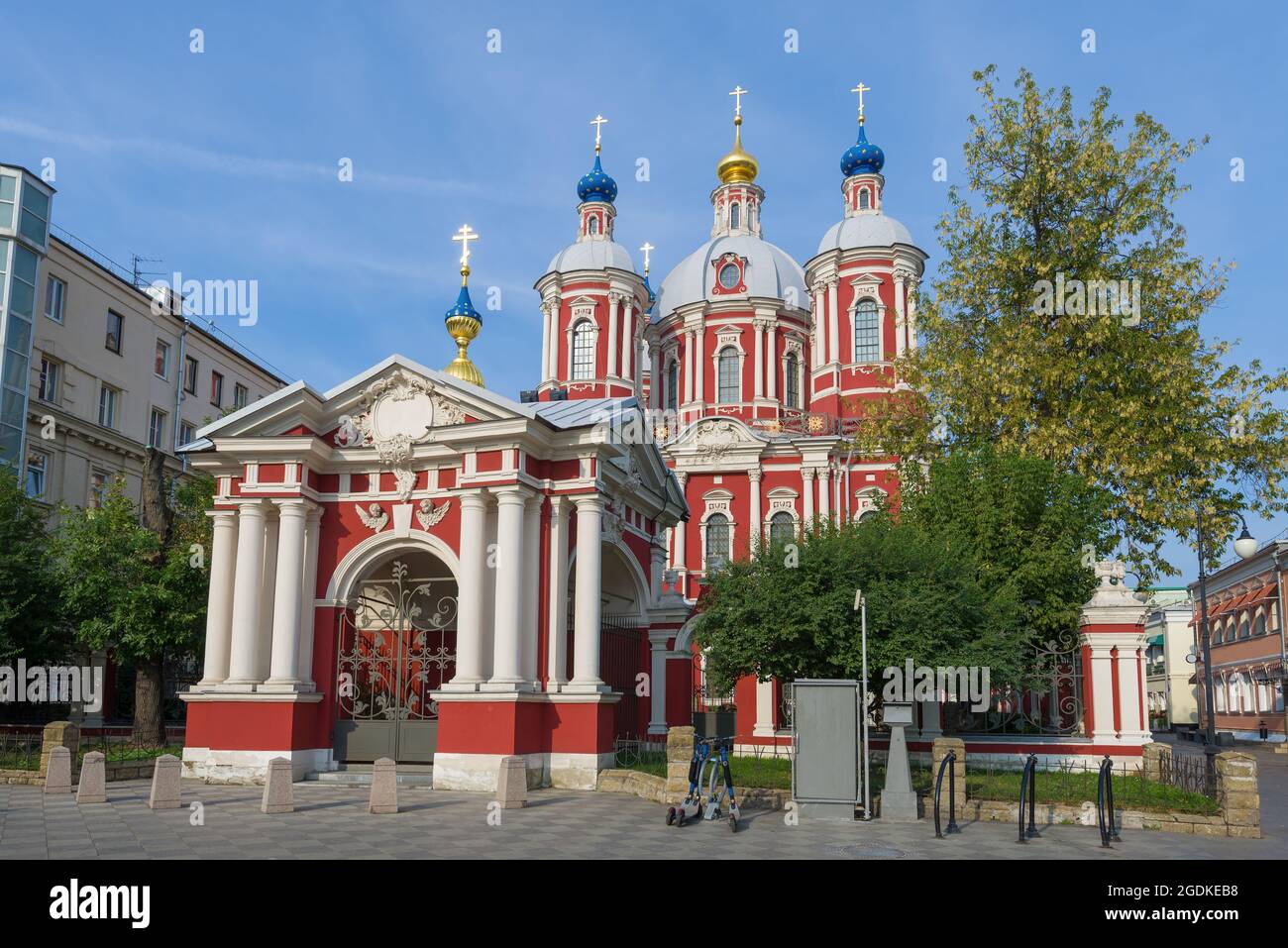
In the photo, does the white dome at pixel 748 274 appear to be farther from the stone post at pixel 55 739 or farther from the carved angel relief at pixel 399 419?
the stone post at pixel 55 739

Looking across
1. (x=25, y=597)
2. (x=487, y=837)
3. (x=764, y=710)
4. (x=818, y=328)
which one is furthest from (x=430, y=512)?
(x=818, y=328)

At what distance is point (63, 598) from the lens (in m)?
24.2

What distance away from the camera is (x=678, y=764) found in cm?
1524

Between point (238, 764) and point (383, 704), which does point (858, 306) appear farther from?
point (238, 764)

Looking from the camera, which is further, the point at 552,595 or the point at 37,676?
the point at 37,676

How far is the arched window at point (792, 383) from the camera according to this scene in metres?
43.1

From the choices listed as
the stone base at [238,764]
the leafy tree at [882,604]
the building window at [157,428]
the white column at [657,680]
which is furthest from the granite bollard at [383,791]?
the building window at [157,428]

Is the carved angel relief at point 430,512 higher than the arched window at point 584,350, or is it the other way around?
the arched window at point 584,350

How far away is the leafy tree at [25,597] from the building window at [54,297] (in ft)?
33.7
